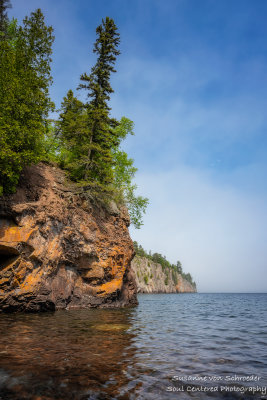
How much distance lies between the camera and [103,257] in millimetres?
19047

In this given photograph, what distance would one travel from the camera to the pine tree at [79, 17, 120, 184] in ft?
66.6

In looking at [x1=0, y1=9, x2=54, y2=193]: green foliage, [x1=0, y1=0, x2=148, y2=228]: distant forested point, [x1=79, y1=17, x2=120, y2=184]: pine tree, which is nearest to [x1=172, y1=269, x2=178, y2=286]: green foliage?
[x1=0, y1=0, x2=148, y2=228]: distant forested point

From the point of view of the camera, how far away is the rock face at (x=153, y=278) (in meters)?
105

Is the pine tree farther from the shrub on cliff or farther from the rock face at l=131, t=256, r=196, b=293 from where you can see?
the rock face at l=131, t=256, r=196, b=293

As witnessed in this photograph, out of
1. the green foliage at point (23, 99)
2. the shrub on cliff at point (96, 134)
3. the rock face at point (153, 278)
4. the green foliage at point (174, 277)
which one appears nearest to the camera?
the green foliage at point (23, 99)

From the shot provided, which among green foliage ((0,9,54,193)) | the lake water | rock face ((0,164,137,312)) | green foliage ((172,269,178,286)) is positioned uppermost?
green foliage ((0,9,54,193))

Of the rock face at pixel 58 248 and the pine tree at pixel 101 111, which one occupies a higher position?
the pine tree at pixel 101 111

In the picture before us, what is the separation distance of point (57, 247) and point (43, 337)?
28.7 ft

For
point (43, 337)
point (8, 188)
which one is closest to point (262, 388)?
point (43, 337)

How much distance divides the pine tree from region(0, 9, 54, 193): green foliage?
4.91 m

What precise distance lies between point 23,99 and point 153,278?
118718 mm

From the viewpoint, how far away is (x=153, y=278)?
12075 centimetres

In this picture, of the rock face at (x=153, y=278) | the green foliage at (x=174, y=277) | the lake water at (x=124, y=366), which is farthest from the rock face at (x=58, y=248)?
the green foliage at (x=174, y=277)

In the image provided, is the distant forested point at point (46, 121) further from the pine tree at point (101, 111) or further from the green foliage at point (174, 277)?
the green foliage at point (174, 277)
